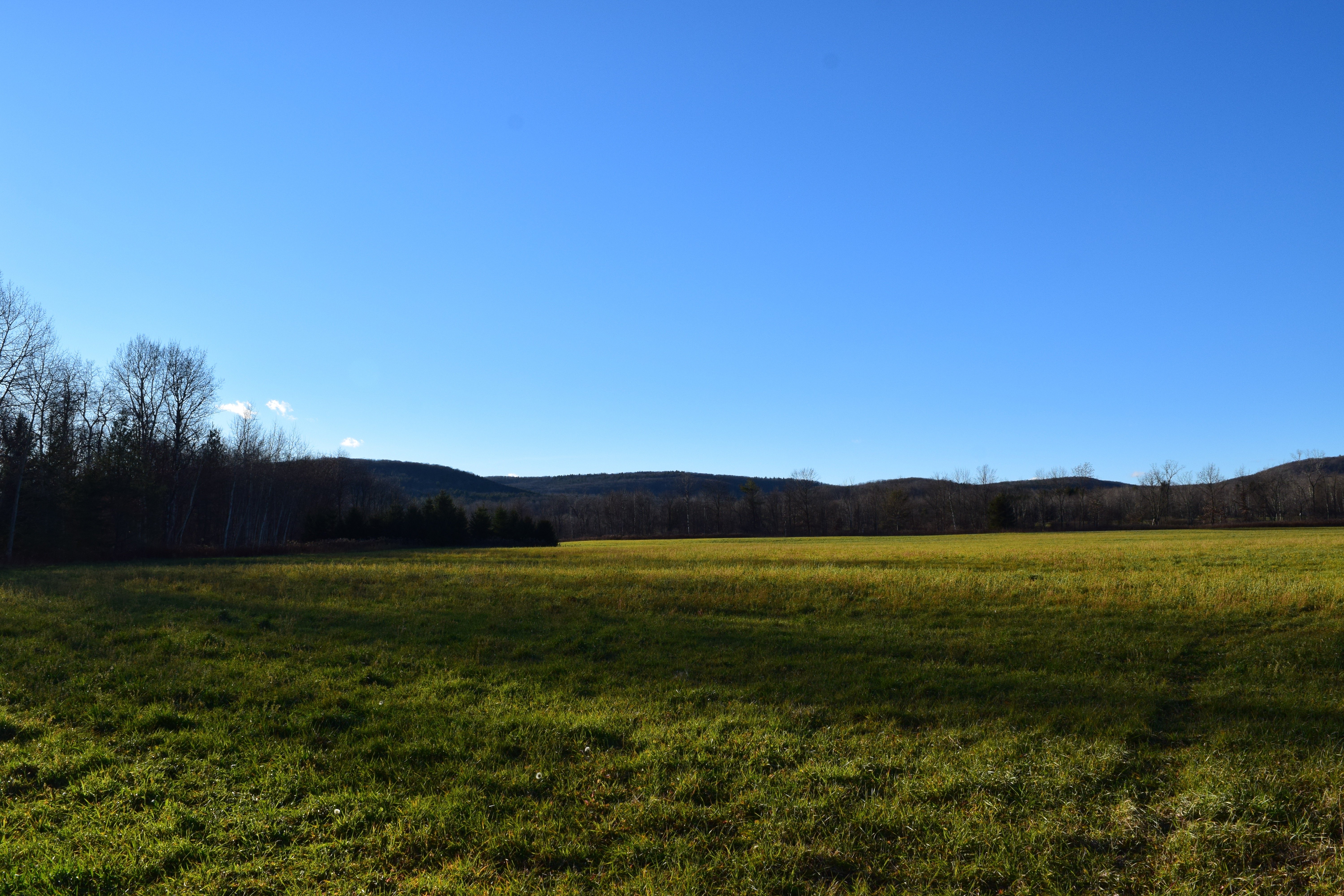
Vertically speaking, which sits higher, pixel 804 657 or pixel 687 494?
Result: pixel 687 494

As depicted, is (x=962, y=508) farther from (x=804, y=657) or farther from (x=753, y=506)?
(x=804, y=657)

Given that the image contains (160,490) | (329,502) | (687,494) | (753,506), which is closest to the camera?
Result: (160,490)

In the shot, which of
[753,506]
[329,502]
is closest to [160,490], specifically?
[329,502]

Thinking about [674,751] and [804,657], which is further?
[804,657]

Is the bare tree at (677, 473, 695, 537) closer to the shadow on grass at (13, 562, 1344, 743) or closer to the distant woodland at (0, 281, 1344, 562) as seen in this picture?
the distant woodland at (0, 281, 1344, 562)

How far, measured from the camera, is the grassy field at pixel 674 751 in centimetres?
502

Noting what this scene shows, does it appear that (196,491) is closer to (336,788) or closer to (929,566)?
(929,566)

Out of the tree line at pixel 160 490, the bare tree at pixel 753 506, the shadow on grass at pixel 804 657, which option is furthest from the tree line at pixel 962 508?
the shadow on grass at pixel 804 657

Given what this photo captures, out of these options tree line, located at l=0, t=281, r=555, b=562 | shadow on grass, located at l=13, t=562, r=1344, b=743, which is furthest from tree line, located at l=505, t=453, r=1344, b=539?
shadow on grass, located at l=13, t=562, r=1344, b=743

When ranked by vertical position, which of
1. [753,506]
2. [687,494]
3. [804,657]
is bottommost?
[804,657]

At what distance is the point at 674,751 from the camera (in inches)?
287

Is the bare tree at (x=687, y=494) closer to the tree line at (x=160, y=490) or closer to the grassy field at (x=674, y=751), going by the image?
the tree line at (x=160, y=490)

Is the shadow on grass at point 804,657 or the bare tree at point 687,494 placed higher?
the bare tree at point 687,494

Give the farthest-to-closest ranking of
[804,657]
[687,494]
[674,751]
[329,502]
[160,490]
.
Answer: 1. [687,494]
2. [329,502]
3. [160,490]
4. [804,657]
5. [674,751]
